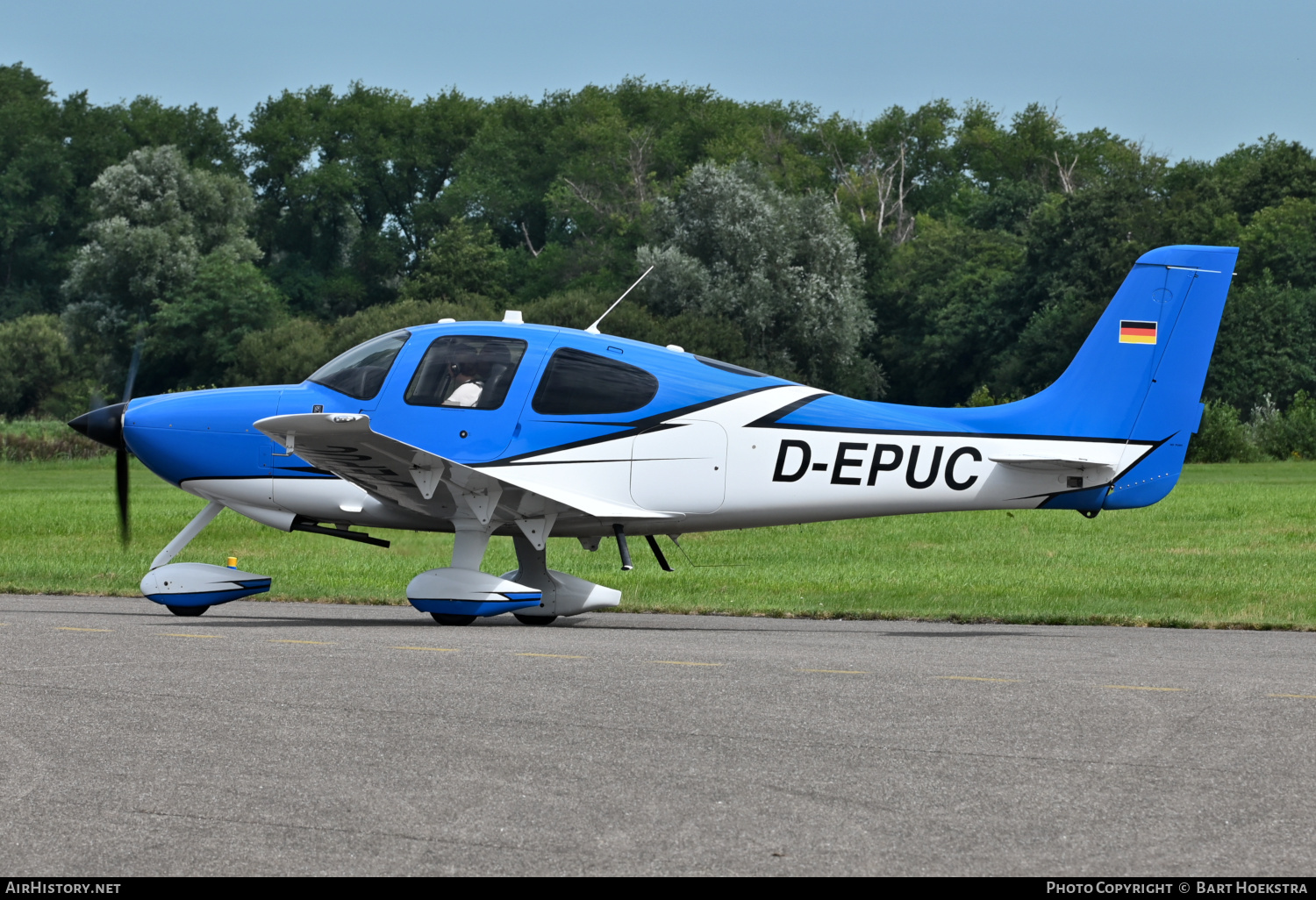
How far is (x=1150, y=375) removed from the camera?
13.3m

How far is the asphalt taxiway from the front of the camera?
5191 mm

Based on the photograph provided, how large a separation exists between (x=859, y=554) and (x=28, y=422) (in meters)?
49.1

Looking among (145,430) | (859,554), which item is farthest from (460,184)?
(145,430)

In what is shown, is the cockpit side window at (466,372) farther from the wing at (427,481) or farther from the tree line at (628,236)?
the tree line at (628,236)

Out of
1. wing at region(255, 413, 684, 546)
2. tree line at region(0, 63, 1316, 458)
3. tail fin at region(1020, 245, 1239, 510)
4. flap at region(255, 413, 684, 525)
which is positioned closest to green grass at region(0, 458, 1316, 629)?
tail fin at region(1020, 245, 1239, 510)

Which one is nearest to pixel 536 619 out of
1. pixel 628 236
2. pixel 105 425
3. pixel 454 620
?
pixel 454 620

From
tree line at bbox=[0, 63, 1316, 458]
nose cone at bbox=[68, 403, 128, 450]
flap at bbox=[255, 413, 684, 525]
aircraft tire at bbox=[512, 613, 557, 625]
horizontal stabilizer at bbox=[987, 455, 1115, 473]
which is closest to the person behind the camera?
flap at bbox=[255, 413, 684, 525]

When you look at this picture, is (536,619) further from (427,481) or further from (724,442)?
(724,442)

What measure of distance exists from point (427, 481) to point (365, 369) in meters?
1.44

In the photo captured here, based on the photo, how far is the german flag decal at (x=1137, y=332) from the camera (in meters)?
13.3

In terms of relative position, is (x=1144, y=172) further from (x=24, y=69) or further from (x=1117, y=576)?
(x=24, y=69)

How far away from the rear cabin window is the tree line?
146ft

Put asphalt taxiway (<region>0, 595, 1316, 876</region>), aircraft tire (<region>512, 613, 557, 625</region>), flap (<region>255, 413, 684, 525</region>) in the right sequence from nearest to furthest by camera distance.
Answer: asphalt taxiway (<region>0, 595, 1316, 876</region>) < flap (<region>255, 413, 684, 525</region>) < aircraft tire (<region>512, 613, 557, 625</region>)

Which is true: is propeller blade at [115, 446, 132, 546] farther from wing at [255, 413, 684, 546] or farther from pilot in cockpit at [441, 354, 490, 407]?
pilot in cockpit at [441, 354, 490, 407]
